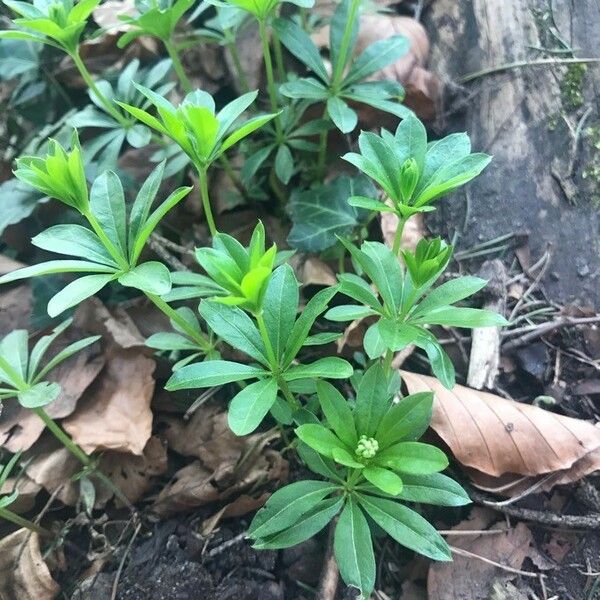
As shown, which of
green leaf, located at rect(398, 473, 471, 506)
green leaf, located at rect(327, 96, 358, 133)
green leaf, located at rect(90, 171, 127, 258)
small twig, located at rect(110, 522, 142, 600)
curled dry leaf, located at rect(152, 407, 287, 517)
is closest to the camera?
green leaf, located at rect(398, 473, 471, 506)

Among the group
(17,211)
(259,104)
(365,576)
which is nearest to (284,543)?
(365,576)

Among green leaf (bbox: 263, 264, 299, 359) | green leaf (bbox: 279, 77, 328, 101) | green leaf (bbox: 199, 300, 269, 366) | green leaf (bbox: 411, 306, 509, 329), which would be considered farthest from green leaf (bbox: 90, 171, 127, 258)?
green leaf (bbox: 411, 306, 509, 329)

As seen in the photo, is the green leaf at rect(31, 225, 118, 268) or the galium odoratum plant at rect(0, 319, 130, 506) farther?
the galium odoratum plant at rect(0, 319, 130, 506)

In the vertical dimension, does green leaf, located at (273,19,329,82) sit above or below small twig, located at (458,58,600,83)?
above

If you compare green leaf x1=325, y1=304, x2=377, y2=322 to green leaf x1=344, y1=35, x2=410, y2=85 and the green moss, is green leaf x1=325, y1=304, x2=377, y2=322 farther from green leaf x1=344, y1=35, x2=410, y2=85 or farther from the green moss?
the green moss

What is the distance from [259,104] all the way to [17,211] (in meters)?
0.97

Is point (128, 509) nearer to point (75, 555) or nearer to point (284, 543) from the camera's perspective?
point (75, 555)

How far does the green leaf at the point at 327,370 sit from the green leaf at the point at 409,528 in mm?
308

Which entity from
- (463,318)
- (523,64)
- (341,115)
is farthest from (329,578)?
(523,64)

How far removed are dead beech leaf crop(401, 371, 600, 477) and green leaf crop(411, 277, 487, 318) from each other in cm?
33

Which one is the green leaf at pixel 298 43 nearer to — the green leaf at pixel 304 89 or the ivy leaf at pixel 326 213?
the green leaf at pixel 304 89

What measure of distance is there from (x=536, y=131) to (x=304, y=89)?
81cm

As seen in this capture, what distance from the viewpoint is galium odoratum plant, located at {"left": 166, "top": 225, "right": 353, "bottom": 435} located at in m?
1.13

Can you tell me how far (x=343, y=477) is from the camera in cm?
137
